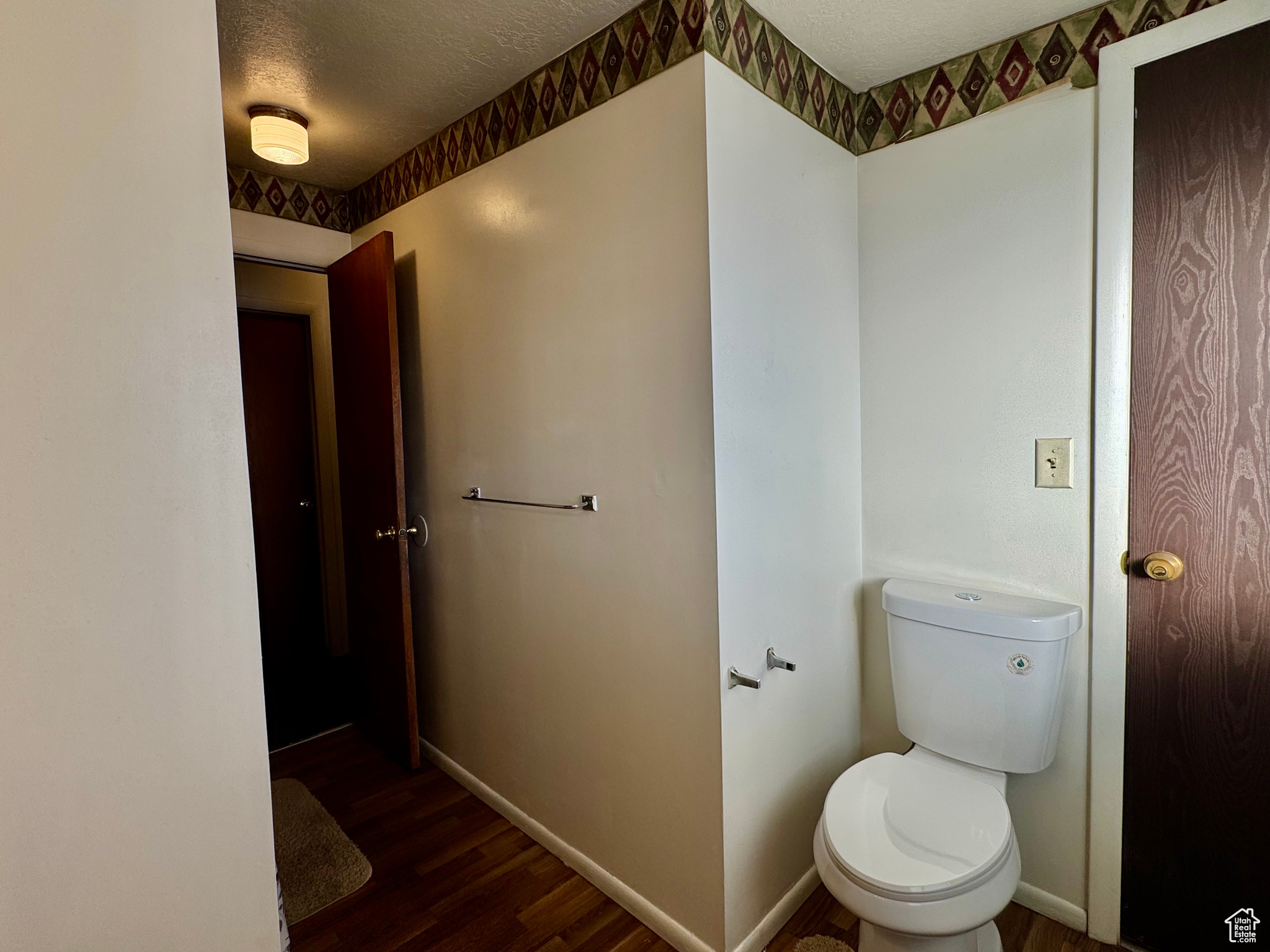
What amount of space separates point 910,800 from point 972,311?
1.22 metres

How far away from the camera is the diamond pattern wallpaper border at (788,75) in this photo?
1.42 m

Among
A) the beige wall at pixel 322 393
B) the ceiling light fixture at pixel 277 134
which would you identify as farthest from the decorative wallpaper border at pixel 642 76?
the beige wall at pixel 322 393

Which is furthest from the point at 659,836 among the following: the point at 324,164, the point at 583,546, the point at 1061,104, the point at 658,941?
the point at 324,164

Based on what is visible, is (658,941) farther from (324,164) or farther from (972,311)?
(324,164)

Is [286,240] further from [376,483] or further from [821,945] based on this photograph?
[821,945]

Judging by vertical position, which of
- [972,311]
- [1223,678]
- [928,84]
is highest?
[928,84]

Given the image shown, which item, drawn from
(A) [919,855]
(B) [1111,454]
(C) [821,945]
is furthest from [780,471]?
(C) [821,945]

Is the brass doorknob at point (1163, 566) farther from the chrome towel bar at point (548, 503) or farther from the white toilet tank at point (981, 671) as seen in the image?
the chrome towel bar at point (548, 503)

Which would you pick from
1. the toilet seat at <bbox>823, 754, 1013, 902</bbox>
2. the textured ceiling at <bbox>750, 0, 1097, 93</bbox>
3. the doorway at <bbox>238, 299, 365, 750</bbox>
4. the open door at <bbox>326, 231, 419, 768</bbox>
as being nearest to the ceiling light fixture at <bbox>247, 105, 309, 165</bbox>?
the open door at <bbox>326, 231, 419, 768</bbox>

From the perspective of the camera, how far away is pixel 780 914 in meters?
1.68

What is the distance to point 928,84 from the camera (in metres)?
1.74

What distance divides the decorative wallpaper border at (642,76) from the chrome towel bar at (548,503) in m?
0.99

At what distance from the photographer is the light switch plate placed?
1581 millimetres

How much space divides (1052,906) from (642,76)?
7.50 ft
